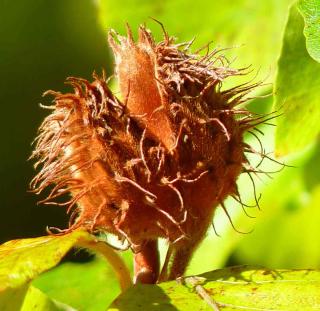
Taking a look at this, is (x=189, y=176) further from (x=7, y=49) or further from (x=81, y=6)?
(x=7, y=49)

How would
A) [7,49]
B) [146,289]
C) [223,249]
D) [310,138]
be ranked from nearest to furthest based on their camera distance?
1. [146,289]
2. [310,138]
3. [223,249]
4. [7,49]

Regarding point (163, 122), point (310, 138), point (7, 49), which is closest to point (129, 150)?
point (163, 122)

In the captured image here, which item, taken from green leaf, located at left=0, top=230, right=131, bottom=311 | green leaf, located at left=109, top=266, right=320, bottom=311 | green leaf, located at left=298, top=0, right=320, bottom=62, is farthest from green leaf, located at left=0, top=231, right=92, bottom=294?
green leaf, located at left=298, top=0, right=320, bottom=62

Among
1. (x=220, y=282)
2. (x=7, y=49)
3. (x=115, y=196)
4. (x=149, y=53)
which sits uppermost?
(x=7, y=49)

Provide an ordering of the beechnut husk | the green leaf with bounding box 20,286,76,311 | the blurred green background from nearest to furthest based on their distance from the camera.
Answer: the beechnut husk → the green leaf with bounding box 20,286,76,311 → the blurred green background

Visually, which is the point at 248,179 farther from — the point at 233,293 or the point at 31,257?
the point at 31,257

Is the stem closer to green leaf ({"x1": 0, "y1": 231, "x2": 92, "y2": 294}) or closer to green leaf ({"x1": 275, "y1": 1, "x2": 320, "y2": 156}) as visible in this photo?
green leaf ({"x1": 0, "y1": 231, "x2": 92, "y2": 294})

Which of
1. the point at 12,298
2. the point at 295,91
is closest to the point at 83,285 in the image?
the point at 295,91
